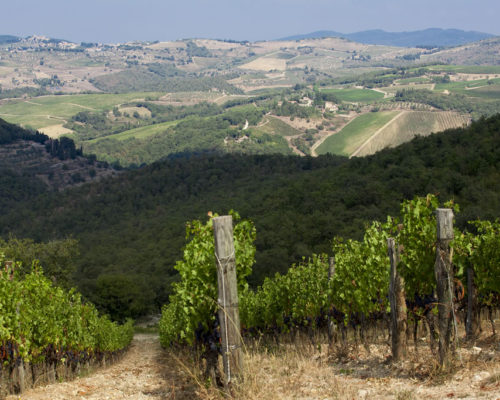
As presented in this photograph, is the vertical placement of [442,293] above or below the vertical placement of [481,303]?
above

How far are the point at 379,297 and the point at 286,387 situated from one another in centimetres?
600

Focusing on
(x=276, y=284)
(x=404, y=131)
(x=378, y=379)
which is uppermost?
(x=404, y=131)

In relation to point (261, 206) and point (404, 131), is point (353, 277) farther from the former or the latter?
point (404, 131)

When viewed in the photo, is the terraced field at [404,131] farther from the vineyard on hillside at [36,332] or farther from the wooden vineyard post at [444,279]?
the wooden vineyard post at [444,279]

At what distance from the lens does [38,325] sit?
49.8 feet

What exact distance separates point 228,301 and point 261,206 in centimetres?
8291

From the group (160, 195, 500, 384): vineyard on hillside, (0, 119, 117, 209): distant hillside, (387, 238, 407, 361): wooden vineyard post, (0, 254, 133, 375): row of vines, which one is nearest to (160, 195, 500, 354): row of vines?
(160, 195, 500, 384): vineyard on hillside

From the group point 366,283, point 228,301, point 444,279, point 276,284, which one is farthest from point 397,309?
point 276,284

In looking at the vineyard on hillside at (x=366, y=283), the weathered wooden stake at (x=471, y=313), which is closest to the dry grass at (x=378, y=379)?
the weathered wooden stake at (x=471, y=313)

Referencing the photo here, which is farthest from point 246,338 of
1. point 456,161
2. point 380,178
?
point 380,178

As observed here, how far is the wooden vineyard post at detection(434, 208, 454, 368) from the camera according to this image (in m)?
8.53

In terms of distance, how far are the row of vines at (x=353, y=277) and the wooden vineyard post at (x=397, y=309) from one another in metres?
0.19

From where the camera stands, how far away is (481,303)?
13.4 m

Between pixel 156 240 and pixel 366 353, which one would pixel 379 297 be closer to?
pixel 366 353
